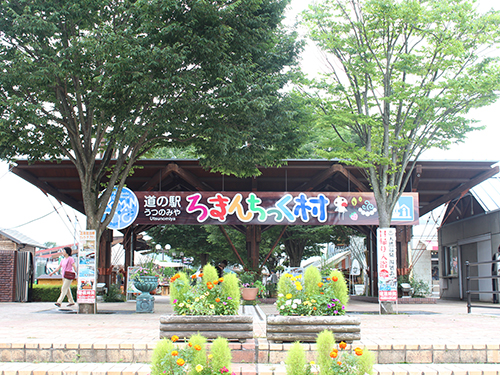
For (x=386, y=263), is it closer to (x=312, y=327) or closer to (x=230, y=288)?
(x=312, y=327)

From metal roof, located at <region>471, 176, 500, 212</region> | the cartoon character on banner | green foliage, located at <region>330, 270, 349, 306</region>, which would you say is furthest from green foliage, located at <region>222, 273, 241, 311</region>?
metal roof, located at <region>471, 176, 500, 212</region>

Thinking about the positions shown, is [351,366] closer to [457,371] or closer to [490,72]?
[457,371]

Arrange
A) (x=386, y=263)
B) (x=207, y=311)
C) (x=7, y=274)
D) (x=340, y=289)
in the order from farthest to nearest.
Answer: (x=7, y=274) → (x=386, y=263) → (x=340, y=289) → (x=207, y=311)

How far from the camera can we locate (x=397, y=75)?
491 inches

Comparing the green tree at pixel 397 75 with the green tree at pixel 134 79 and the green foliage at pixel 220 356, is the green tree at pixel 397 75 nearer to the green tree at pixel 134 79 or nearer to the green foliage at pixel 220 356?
the green tree at pixel 134 79

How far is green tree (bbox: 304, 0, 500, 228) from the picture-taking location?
36.5 ft

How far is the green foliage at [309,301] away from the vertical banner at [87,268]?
7021mm

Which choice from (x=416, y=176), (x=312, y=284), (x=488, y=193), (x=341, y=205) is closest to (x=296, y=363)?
(x=312, y=284)

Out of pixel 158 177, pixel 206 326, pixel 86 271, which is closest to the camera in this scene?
pixel 206 326

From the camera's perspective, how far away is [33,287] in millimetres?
17953

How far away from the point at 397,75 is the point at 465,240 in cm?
1158

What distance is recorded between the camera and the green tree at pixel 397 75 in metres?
11.1

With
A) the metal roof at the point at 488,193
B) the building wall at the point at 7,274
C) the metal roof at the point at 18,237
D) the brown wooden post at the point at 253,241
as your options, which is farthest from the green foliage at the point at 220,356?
the metal roof at the point at 488,193

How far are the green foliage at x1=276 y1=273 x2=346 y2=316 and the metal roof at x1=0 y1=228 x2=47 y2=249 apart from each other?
1603 cm
